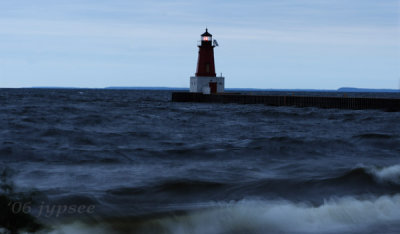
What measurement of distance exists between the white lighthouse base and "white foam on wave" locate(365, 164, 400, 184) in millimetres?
40890

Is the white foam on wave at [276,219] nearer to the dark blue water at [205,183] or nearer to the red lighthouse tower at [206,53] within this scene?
the dark blue water at [205,183]

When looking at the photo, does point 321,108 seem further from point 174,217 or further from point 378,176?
point 174,217

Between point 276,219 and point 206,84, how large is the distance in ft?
150

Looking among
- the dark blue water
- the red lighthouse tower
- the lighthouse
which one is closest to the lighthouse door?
the lighthouse

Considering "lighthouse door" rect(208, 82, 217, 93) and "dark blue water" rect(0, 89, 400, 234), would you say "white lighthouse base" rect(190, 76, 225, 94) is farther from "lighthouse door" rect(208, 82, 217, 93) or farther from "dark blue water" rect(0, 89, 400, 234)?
"dark blue water" rect(0, 89, 400, 234)

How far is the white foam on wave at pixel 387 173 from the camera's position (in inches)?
492

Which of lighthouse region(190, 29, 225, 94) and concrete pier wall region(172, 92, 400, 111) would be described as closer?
concrete pier wall region(172, 92, 400, 111)

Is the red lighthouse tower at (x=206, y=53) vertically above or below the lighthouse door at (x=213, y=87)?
above

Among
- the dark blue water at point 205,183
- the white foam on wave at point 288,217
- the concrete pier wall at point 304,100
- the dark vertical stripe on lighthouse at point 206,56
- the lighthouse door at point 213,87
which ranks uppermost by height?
the dark vertical stripe on lighthouse at point 206,56

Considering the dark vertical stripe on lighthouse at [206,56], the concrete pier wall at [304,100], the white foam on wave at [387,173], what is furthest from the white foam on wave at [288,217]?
the dark vertical stripe on lighthouse at [206,56]

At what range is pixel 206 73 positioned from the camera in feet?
174

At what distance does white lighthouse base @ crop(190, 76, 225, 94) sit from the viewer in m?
54.5

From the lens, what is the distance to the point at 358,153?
17.8 meters

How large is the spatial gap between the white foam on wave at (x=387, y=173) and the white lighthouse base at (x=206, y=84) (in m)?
40.9
